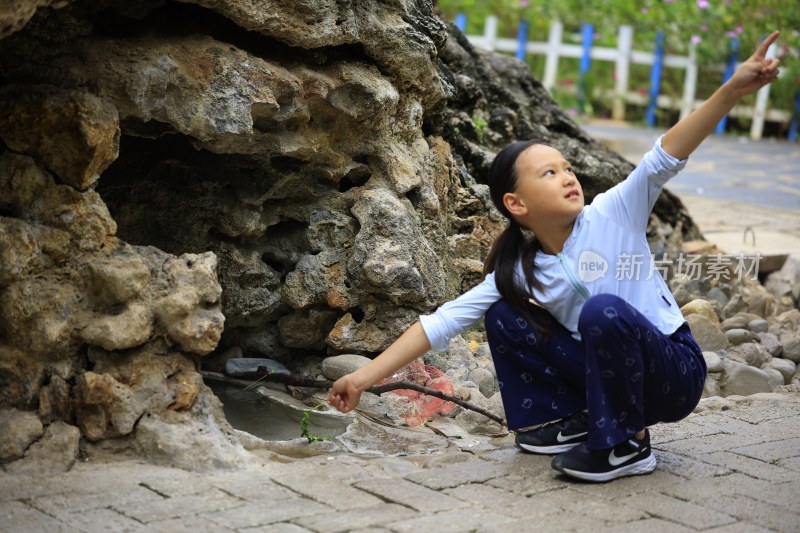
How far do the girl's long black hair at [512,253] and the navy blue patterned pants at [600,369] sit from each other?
3 cm

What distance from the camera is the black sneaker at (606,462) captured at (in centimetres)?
299

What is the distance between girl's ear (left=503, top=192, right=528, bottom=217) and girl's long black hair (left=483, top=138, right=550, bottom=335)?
2 cm

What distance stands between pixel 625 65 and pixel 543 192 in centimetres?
1377

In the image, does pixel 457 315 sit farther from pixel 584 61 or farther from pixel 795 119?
pixel 584 61

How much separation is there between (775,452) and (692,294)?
2302mm

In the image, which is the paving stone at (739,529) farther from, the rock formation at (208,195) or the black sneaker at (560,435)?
the rock formation at (208,195)

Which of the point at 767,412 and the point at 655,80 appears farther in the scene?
the point at 655,80

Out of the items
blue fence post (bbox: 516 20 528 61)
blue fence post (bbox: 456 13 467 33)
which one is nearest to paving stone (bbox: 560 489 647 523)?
blue fence post (bbox: 516 20 528 61)

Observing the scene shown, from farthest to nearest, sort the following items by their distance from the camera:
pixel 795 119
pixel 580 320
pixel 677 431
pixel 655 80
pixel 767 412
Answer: pixel 655 80 → pixel 795 119 → pixel 767 412 → pixel 677 431 → pixel 580 320

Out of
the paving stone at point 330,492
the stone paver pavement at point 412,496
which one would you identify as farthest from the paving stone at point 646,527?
the paving stone at point 330,492

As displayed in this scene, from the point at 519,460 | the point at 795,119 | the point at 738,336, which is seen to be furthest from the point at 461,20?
the point at 519,460

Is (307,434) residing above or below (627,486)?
below

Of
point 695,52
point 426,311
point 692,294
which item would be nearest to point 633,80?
point 695,52

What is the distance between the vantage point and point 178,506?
271 centimetres
